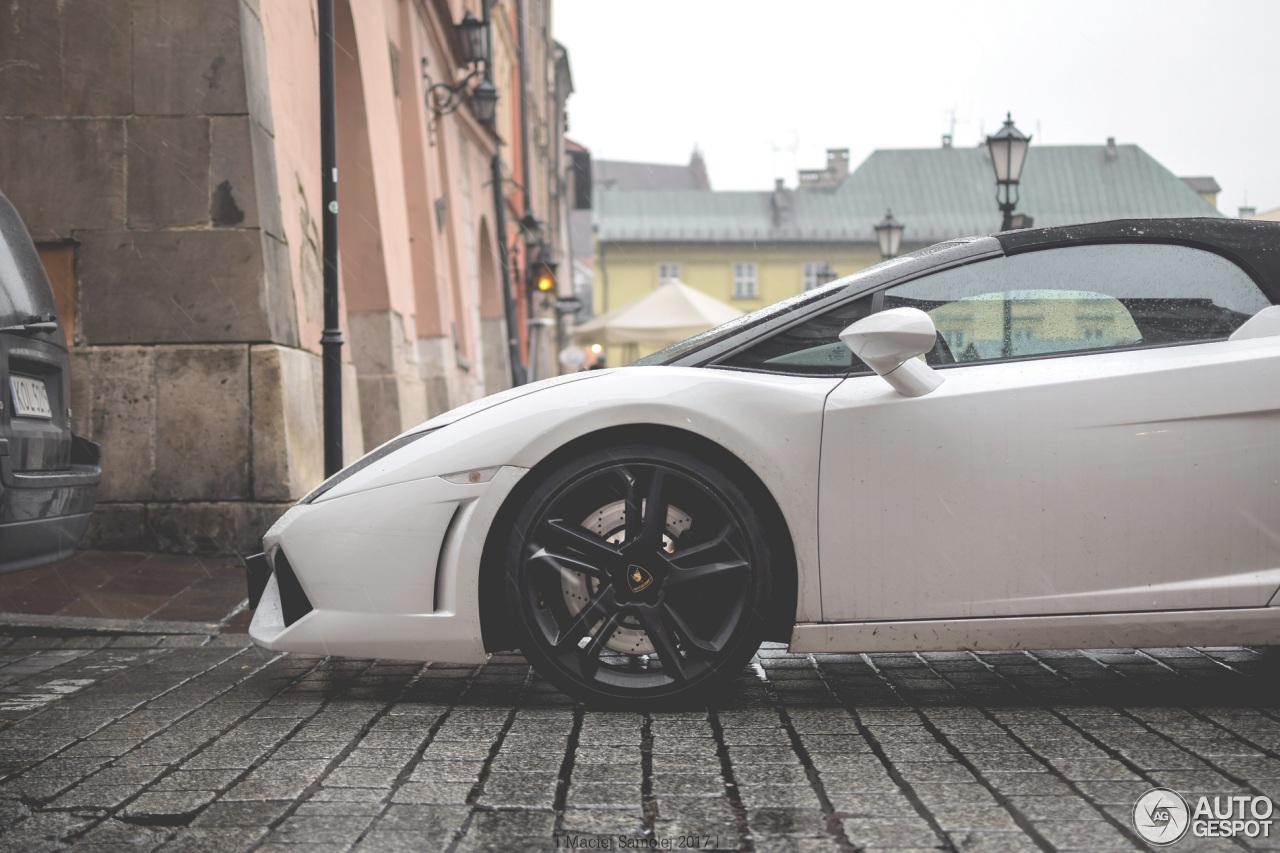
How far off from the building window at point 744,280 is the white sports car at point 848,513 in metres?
64.0

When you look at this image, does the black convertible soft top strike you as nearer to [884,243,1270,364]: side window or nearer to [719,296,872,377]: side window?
[884,243,1270,364]: side window

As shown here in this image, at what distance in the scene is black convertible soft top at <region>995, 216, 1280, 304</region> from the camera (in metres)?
3.84

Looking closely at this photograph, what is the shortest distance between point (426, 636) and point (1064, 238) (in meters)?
2.12

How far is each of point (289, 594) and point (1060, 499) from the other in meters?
2.14

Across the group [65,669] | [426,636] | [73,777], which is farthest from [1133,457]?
[65,669]

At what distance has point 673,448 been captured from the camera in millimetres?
3711

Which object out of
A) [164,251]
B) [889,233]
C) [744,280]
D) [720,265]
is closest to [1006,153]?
[889,233]

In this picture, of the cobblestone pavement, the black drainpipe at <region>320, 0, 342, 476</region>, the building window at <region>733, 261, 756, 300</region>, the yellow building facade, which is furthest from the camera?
the yellow building facade

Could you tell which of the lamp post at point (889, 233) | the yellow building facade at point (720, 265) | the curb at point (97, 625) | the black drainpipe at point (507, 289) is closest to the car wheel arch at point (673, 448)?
the curb at point (97, 625)

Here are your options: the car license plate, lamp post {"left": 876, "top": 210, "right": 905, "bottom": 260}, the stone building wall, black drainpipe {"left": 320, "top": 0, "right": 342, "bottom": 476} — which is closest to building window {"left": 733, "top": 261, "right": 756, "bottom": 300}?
lamp post {"left": 876, "top": 210, "right": 905, "bottom": 260}

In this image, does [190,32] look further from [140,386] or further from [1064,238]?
[1064,238]

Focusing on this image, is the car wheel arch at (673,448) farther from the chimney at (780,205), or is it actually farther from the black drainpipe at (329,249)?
the chimney at (780,205)

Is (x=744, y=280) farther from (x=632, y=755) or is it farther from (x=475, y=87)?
(x=632, y=755)

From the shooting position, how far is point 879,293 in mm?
3871
